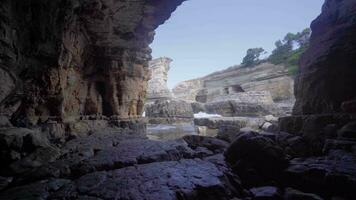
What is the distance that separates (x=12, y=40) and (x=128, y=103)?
6.54 m

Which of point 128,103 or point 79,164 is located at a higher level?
point 128,103

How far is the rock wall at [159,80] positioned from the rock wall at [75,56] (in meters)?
22.1

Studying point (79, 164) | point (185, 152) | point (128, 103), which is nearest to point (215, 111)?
point (128, 103)

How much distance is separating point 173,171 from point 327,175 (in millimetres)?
2825

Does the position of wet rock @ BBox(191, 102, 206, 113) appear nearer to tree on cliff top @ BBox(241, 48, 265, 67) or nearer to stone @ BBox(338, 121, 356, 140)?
tree on cliff top @ BBox(241, 48, 265, 67)

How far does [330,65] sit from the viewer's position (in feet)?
24.5

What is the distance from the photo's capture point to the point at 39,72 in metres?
6.55

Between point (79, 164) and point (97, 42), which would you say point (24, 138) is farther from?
point (97, 42)

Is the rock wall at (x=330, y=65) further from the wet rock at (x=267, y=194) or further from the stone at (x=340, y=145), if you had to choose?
the wet rock at (x=267, y=194)

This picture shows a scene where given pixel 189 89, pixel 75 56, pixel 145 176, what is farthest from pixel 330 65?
pixel 189 89

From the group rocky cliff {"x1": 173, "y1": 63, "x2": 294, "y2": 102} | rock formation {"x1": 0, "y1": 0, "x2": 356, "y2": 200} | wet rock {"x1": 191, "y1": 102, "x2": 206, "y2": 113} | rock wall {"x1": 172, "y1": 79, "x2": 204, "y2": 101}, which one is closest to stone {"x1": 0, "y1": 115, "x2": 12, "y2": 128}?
rock formation {"x1": 0, "y1": 0, "x2": 356, "y2": 200}

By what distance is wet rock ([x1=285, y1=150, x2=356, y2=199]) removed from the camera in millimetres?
3814

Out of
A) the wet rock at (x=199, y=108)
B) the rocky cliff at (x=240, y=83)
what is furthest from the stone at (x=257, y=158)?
the rocky cliff at (x=240, y=83)

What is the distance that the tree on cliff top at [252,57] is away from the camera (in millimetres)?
42603
